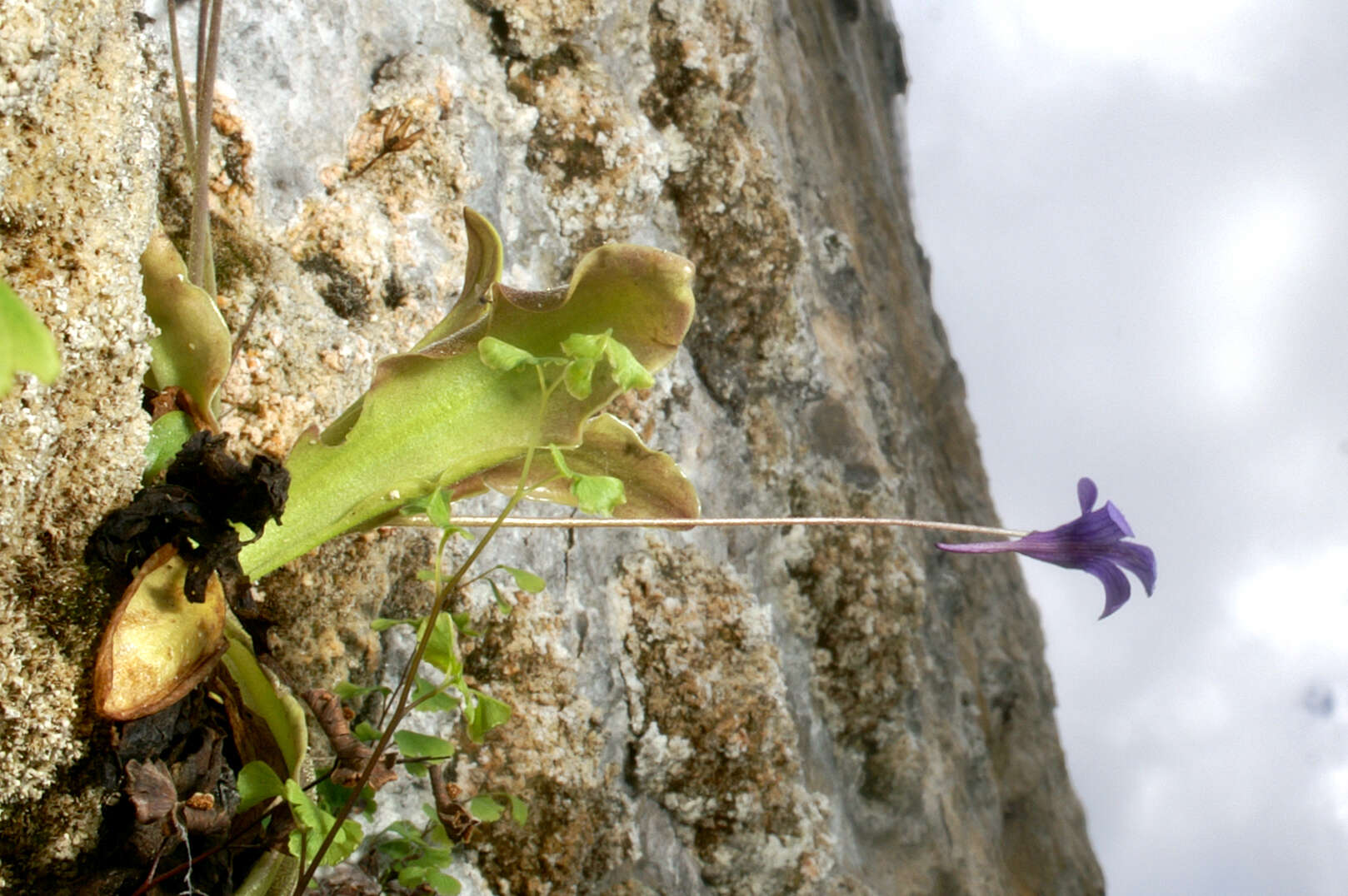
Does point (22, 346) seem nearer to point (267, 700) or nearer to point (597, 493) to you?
point (597, 493)

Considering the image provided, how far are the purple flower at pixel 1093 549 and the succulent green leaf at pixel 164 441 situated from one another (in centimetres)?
54

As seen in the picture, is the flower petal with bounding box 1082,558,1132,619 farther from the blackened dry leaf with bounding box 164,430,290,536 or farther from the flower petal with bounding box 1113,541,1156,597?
the blackened dry leaf with bounding box 164,430,290,536

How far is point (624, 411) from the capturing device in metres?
1.22

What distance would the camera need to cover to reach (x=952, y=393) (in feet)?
6.85

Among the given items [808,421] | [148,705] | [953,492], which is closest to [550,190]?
[808,421]

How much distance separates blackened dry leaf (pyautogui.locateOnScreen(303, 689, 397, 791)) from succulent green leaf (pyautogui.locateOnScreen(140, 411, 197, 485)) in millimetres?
181

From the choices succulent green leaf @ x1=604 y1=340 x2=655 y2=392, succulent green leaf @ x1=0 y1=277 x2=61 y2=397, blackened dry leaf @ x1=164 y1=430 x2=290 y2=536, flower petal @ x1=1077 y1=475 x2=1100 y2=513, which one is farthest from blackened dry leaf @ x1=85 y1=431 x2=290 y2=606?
flower petal @ x1=1077 y1=475 x2=1100 y2=513

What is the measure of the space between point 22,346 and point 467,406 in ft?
1.77

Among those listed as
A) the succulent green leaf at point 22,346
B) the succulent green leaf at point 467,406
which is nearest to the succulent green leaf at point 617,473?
the succulent green leaf at point 467,406

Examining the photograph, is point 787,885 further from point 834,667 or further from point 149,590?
point 149,590

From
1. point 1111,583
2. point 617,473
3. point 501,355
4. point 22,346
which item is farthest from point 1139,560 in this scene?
point 22,346

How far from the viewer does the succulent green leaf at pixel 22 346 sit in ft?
0.85

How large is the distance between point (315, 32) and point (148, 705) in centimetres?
67

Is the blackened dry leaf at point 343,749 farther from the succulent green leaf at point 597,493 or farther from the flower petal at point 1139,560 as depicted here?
the flower petal at point 1139,560
